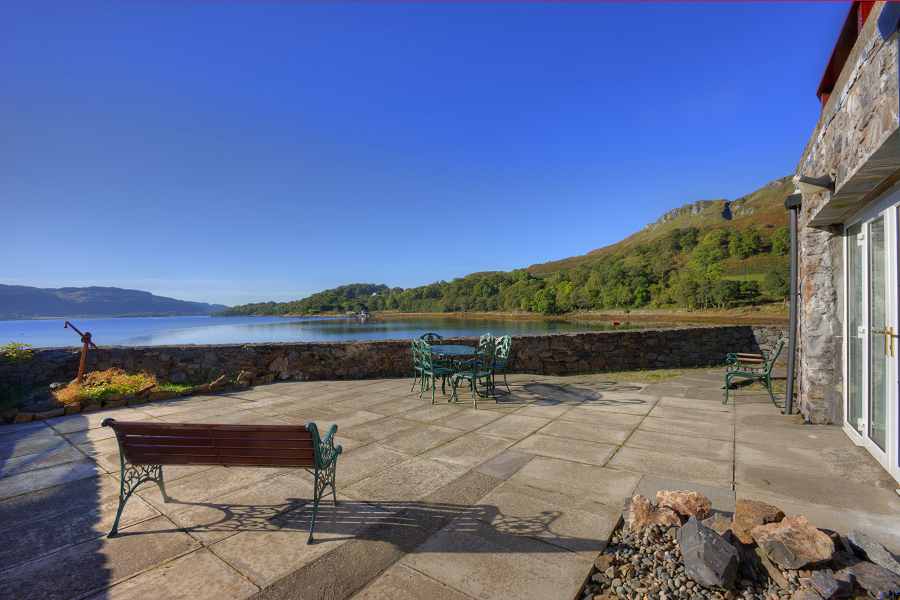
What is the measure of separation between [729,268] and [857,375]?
75.6 m

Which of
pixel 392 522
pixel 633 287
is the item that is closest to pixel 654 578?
pixel 392 522

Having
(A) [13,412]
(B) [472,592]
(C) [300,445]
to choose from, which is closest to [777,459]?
(B) [472,592]

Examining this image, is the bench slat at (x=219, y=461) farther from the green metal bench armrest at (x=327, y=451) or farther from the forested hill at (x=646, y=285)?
the forested hill at (x=646, y=285)

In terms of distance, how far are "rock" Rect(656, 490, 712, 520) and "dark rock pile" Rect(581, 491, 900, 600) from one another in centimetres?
13

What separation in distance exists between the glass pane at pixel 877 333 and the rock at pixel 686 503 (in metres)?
2.08

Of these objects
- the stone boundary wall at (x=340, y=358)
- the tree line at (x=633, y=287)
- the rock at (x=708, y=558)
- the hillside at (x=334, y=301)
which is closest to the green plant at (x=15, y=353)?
the stone boundary wall at (x=340, y=358)

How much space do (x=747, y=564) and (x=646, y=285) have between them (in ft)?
247

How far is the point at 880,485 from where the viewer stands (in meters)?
2.81

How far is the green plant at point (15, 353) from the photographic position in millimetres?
6840

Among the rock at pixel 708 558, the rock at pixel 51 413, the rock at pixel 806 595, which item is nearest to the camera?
the rock at pixel 806 595

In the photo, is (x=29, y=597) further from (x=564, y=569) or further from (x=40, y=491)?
(x=564, y=569)

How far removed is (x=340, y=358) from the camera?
783 centimetres

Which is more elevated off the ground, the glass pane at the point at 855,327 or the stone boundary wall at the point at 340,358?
the glass pane at the point at 855,327

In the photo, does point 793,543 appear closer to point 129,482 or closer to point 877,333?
point 877,333
